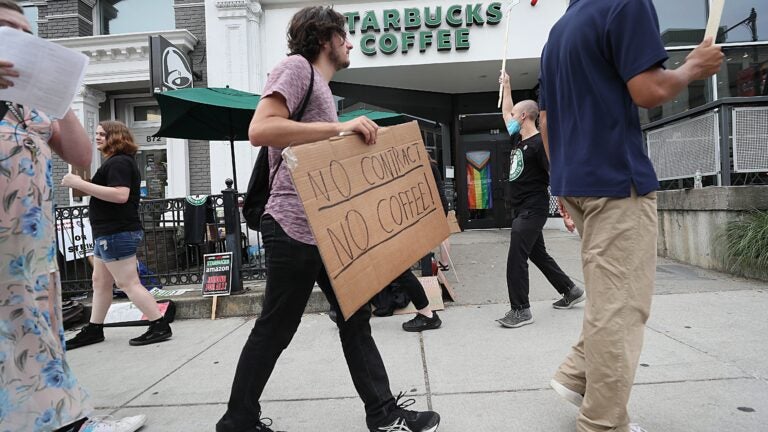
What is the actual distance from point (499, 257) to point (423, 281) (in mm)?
2934

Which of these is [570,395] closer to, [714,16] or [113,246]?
[714,16]

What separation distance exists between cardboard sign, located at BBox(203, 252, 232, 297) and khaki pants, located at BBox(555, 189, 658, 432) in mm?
4134

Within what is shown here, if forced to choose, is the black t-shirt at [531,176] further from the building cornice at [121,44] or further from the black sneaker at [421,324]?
the building cornice at [121,44]

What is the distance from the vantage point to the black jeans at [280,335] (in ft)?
6.18

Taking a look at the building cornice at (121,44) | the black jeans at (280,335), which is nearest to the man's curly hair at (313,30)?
the black jeans at (280,335)

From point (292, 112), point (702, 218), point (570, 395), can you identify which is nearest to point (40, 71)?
point (292, 112)

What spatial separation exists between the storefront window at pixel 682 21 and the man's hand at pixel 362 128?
9.82m

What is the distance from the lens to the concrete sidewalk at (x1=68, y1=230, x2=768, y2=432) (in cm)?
236

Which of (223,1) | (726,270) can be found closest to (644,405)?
(726,270)

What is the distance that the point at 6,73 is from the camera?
1.40 metres

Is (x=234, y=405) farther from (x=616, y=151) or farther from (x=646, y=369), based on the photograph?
(x=646, y=369)

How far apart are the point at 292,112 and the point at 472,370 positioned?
2.08 m

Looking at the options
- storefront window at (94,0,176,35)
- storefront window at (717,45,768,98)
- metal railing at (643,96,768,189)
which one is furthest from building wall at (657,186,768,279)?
storefront window at (94,0,176,35)

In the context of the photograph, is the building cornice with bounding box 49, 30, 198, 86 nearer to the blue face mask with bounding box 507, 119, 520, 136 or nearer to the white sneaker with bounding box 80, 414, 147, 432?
the blue face mask with bounding box 507, 119, 520, 136
